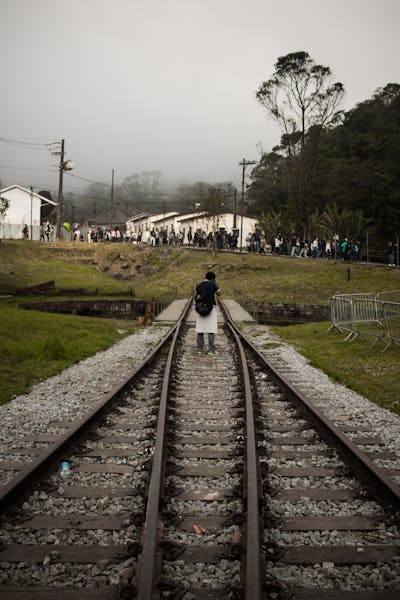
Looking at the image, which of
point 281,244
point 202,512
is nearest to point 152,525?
point 202,512

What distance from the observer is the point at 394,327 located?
13656mm

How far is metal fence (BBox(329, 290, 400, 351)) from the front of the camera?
12758mm

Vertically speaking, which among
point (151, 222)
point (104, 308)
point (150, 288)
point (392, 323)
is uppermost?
point (151, 222)

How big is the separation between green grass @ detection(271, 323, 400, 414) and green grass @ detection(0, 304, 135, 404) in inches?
211

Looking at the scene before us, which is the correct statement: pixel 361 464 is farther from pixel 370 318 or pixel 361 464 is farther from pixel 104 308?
pixel 104 308

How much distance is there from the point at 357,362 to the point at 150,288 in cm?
3046

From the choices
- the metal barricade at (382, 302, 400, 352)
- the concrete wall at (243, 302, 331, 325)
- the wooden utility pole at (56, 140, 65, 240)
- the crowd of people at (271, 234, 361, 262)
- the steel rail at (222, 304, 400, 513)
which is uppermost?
the wooden utility pole at (56, 140, 65, 240)

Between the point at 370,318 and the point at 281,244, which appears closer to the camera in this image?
the point at 370,318

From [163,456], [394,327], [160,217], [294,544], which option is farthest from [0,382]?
[160,217]

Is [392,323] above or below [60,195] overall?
below

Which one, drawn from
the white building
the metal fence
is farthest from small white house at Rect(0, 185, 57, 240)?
the metal fence

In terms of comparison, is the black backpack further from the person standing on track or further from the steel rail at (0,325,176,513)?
the steel rail at (0,325,176,513)

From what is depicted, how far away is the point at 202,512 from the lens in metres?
4.04

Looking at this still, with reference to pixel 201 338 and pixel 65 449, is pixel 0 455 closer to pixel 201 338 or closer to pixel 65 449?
pixel 65 449
